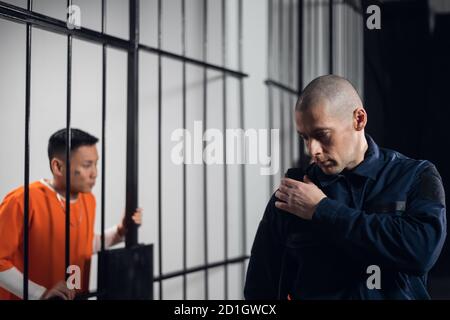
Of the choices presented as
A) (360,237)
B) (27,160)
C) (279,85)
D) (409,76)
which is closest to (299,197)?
(360,237)

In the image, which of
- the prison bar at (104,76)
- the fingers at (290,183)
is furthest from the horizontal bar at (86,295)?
the fingers at (290,183)

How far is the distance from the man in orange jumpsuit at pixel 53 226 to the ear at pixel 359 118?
0.94 metres

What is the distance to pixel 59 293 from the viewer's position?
1651 millimetres

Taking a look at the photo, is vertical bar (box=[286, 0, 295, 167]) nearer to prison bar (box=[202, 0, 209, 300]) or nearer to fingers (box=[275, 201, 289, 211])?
prison bar (box=[202, 0, 209, 300])

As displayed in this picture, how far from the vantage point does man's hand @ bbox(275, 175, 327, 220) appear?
118 cm

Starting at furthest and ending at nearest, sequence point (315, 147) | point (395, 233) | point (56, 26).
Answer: point (56, 26), point (315, 147), point (395, 233)

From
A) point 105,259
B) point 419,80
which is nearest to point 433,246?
point 419,80

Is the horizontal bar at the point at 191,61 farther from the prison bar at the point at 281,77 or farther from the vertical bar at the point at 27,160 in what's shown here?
the vertical bar at the point at 27,160

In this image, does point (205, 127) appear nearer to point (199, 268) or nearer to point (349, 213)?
point (199, 268)

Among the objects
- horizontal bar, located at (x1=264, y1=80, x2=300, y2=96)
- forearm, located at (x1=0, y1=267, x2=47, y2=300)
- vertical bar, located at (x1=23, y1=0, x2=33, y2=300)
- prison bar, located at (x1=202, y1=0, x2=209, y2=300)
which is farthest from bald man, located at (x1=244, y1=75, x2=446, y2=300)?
horizontal bar, located at (x1=264, y1=80, x2=300, y2=96)

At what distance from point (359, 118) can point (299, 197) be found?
0.22 m

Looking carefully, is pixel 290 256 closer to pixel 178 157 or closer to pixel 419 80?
pixel 419 80

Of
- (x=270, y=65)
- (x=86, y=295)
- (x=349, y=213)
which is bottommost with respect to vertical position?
(x=86, y=295)

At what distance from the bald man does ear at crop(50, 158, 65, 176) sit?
0.82 m
